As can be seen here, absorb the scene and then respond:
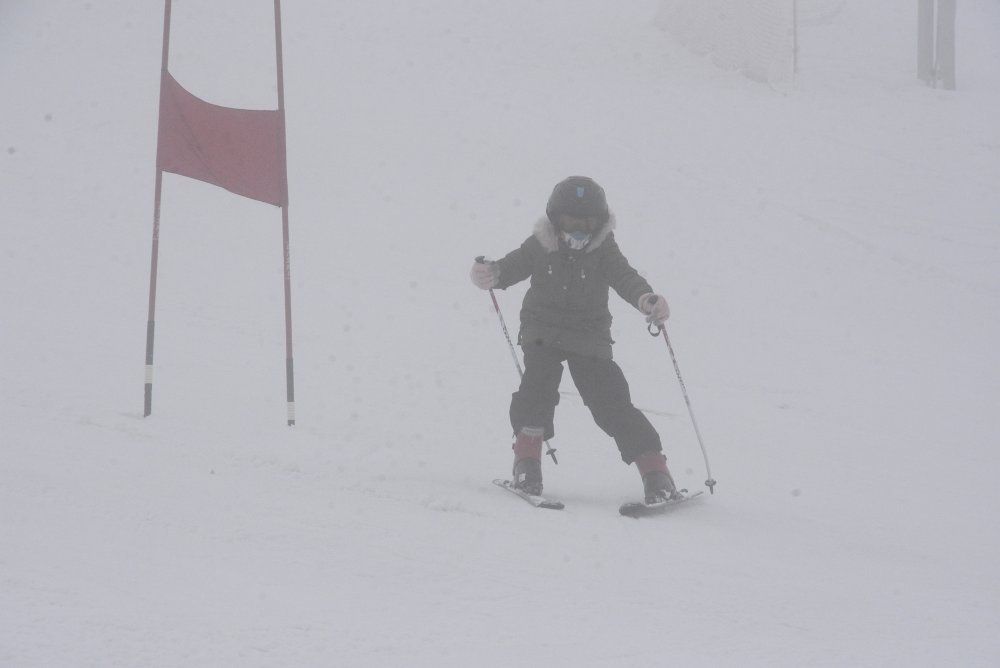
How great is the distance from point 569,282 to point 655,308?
47 centimetres

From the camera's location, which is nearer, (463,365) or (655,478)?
(655,478)

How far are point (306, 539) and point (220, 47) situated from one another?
14.1m

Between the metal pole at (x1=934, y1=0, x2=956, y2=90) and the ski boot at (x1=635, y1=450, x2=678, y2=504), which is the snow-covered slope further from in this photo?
the metal pole at (x1=934, y1=0, x2=956, y2=90)

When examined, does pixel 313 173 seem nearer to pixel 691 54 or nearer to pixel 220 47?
pixel 220 47

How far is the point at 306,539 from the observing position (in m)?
3.91

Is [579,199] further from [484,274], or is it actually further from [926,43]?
[926,43]

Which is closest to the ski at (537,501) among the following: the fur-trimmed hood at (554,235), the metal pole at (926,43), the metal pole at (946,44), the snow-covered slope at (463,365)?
the snow-covered slope at (463,365)

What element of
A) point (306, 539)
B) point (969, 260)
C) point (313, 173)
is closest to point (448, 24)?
point (313, 173)

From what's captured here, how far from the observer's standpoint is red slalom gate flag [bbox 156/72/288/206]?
566 centimetres

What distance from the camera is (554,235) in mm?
4863

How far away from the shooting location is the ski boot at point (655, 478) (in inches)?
186

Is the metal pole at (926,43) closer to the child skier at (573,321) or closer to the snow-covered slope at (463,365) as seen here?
the snow-covered slope at (463,365)

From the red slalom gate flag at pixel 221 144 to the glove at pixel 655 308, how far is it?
2195 mm

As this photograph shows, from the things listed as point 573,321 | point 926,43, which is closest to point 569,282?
point 573,321
